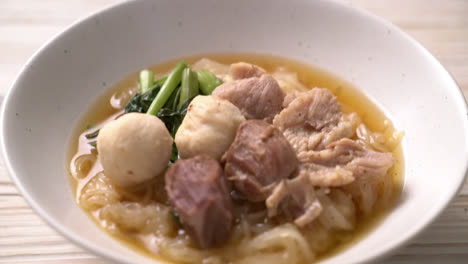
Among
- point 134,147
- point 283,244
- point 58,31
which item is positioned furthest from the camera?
point 58,31

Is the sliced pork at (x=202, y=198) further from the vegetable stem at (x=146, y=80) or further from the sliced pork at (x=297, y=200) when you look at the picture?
the vegetable stem at (x=146, y=80)

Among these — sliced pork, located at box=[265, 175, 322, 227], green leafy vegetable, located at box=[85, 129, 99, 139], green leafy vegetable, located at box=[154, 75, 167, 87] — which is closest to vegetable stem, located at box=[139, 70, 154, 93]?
green leafy vegetable, located at box=[154, 75, 167, 87]

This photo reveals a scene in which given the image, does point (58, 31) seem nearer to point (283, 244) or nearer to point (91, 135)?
point (91, 135)

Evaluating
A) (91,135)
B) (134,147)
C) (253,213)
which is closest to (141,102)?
(91,135)

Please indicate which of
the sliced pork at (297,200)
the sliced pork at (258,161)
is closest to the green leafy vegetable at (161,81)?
the sliced pork at (258,161)

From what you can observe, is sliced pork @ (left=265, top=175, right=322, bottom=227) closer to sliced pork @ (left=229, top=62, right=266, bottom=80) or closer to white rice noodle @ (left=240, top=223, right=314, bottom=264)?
white rice noodle @ (left=240, top=223, right=314, bottom=264)

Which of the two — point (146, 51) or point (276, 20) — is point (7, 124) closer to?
point (146, 51)
